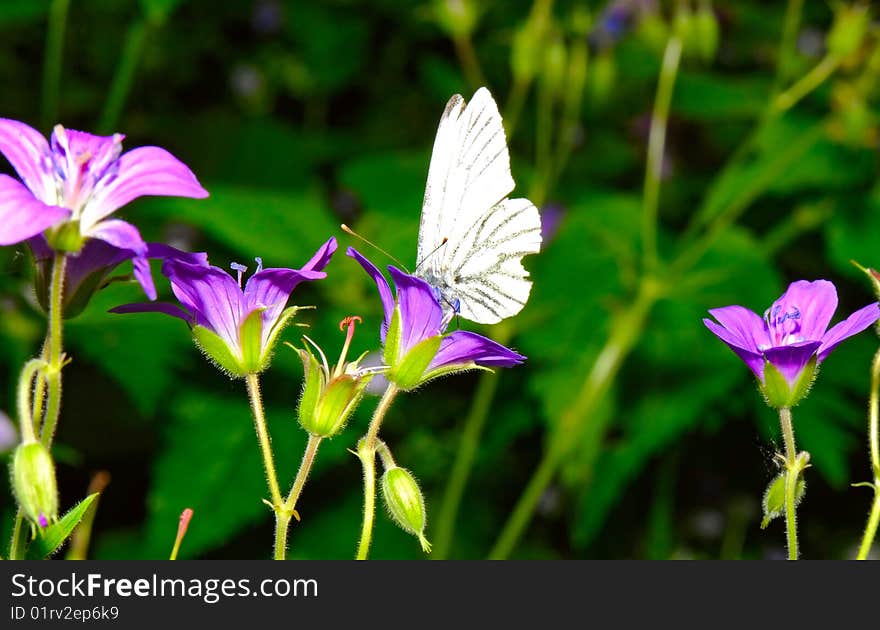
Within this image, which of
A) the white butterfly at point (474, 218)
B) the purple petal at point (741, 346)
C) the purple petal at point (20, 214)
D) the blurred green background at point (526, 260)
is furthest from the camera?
the blurred green background at point (526, 260)

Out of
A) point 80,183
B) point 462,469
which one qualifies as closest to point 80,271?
point 80,183

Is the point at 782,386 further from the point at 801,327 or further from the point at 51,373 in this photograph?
the point at 51,373

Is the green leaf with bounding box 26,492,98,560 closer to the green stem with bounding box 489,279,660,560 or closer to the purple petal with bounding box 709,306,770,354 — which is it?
the purple petal with bounding box 709,306,770,354

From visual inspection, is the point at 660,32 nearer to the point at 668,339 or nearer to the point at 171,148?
the point at 668,339

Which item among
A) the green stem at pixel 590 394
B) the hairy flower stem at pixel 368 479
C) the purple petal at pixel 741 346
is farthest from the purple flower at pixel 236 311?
the green stem at pixel 590 394

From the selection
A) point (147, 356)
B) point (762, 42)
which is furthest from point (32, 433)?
point (762, 42)

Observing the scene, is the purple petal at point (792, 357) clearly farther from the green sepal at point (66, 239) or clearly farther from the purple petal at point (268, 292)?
the green sepal at point (66, 239)
